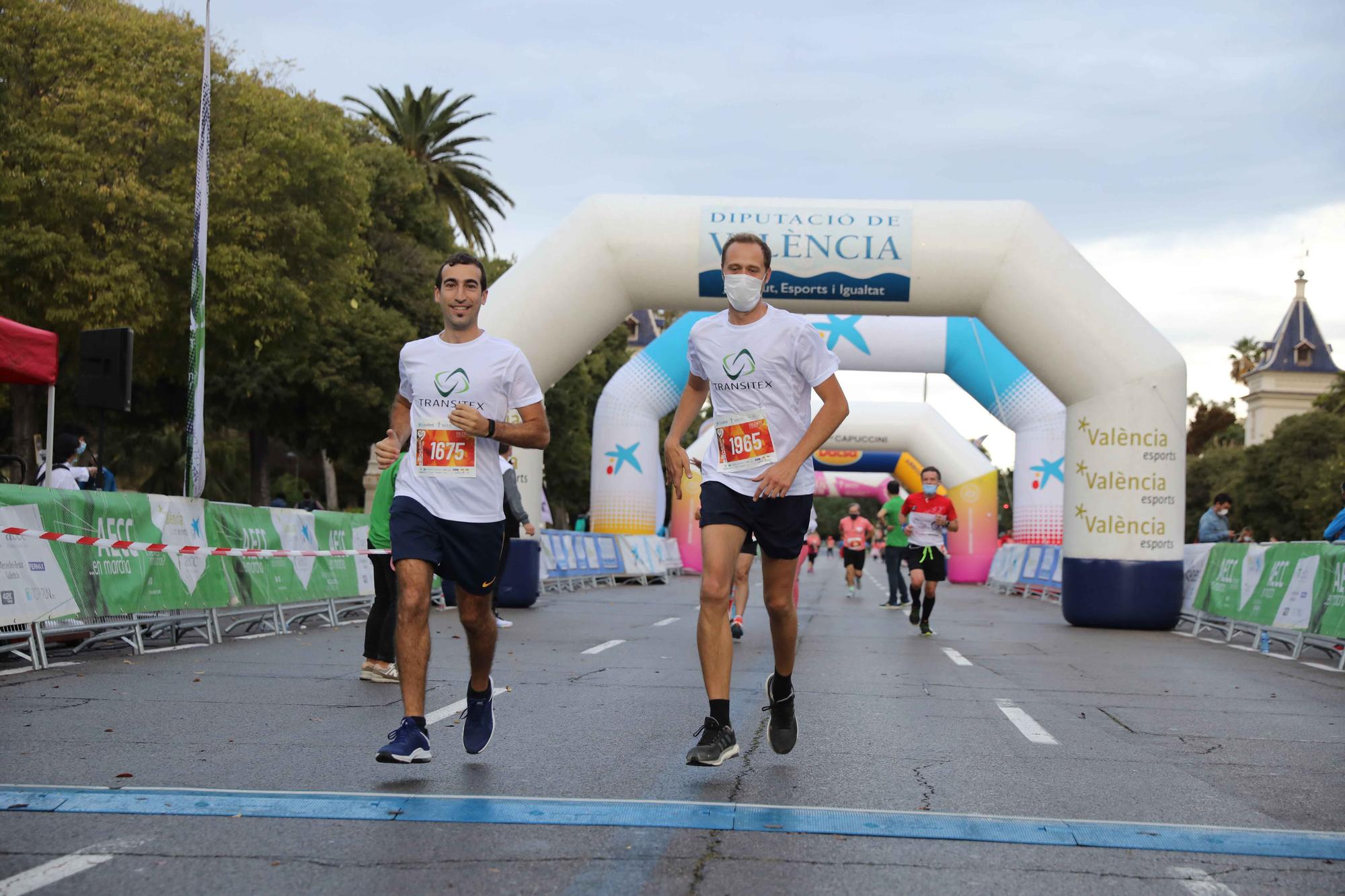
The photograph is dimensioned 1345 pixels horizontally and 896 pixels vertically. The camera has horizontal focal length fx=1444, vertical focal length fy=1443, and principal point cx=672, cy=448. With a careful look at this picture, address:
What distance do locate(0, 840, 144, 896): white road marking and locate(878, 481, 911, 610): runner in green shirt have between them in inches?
561

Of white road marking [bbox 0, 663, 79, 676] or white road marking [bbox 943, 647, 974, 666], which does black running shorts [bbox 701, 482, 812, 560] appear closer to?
white road marking [bbox 0, 663, 79, 676]

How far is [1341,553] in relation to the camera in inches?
496

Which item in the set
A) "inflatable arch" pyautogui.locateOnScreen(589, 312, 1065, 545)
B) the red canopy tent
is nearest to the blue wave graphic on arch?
the red canopy tent

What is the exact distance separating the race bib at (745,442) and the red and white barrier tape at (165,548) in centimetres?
376

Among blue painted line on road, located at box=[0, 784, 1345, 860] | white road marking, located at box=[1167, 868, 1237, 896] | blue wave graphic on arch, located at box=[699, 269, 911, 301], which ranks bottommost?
blue painted line on road, located at box=[0, 784, 1345, 860]

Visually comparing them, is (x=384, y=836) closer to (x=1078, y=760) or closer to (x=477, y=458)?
(x=477, y=458)

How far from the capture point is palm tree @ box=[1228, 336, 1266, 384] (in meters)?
108

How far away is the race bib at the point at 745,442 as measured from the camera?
231 inches

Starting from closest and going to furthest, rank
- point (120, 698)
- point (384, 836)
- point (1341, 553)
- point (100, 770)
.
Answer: point (384, 836), point (100, 770), point (120, 698), point (1341, 553)

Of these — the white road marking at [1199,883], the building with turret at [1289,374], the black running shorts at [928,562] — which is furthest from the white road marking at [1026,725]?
the building with turret at [1289,374]

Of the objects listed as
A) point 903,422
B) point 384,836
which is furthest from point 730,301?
point 903,422

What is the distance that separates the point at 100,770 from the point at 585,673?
4.66 meters

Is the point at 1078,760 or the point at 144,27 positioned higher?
the point at 144,27

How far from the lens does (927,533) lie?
15.2 metres
